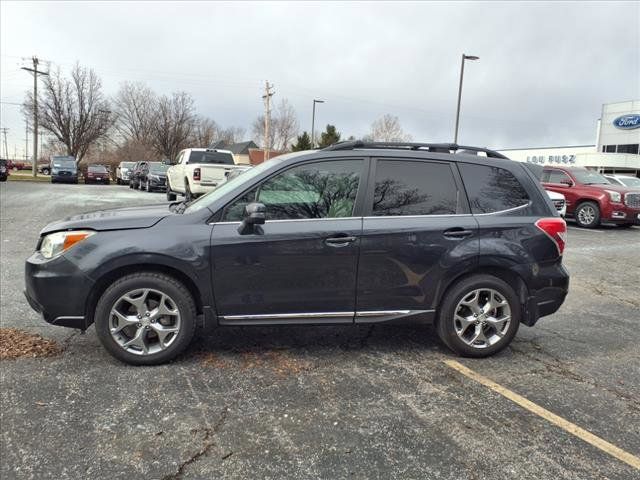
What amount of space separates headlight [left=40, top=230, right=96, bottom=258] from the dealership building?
46405 mm

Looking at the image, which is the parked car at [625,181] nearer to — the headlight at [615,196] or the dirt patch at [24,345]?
the headlight at [615,196]

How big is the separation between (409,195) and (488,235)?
2.43ft

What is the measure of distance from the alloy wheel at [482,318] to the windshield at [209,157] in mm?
13396

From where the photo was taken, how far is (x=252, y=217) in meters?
3.71

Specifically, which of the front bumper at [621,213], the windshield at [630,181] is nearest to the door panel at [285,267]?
the front bumper at [621,213]

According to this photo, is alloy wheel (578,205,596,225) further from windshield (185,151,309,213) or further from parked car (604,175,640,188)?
windshield (185,151,309,213)

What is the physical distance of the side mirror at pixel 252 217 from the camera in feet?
12.1

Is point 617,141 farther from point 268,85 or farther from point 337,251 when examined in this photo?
point 337,251

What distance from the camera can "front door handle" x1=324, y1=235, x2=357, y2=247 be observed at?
3.87 m

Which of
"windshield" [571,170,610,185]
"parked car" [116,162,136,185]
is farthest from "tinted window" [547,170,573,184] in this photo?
"parked car" [116,162,136,185]

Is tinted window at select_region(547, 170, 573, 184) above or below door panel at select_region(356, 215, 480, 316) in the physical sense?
above

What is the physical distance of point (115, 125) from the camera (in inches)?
2512

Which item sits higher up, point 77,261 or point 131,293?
point 77,261

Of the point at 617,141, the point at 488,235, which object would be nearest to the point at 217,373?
the point at 488,235
